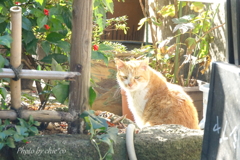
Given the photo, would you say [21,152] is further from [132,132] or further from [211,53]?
[211,53]

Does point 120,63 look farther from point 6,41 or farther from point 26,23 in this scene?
point 6,41

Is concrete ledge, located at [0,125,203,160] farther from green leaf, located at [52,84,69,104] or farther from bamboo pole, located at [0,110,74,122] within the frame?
green leaf, located at [52,84,69,104]

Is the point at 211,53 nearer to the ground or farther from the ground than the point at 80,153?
farther from the ground

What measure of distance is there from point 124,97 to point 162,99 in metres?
1.08

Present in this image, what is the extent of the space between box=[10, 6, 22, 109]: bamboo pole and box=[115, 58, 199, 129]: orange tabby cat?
1302 mm

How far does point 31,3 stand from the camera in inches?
86.3

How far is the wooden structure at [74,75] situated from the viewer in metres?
1.91

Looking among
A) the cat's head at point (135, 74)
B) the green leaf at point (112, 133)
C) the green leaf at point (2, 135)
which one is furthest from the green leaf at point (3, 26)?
the cat's head at point (135, 74)

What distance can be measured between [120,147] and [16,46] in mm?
773

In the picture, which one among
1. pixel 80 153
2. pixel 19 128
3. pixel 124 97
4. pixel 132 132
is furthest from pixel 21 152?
pixel 124 97

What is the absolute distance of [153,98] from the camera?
3.10 metres

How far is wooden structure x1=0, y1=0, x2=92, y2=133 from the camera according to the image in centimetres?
191

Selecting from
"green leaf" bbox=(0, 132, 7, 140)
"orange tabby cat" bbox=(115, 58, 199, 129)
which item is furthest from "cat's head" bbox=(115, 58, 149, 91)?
"green leaf" bbox=(0, 132, 7, 140)

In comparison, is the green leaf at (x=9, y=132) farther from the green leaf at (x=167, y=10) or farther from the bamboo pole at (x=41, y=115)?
the green leaf at (x=167, y=10)
